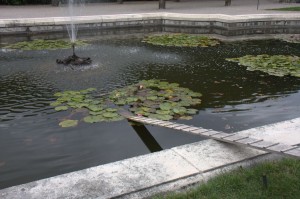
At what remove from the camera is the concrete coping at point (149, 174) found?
2838 millimetres

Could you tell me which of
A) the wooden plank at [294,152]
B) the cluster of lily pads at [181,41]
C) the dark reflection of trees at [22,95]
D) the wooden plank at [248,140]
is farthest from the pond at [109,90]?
the wooden plank at [294,152]

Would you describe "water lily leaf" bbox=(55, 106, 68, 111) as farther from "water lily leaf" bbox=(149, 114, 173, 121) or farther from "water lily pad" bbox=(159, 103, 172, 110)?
"water lily pad" bbox=(159, 103, 172, 110)

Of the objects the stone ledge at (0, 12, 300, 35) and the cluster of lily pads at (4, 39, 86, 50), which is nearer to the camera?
the cluster of lily pads at (4, 39, 86, 50)

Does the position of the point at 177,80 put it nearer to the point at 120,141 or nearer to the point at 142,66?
the point at 142,66

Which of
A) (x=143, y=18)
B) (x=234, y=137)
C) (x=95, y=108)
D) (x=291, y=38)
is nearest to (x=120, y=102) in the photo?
(x=95, y=108)

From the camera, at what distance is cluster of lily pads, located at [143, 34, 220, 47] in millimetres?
10205

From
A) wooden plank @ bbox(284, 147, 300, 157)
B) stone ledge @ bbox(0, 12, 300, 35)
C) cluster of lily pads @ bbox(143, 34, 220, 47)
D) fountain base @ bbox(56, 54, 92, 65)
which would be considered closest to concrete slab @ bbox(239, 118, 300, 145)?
wooden plank @ bbox(284, 147, 300, 157)

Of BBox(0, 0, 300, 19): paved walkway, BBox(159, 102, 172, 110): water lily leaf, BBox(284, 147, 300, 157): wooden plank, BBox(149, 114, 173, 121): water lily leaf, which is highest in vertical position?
BBox(0, 0, 300, 19): paved walkway

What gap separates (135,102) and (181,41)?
538 cm

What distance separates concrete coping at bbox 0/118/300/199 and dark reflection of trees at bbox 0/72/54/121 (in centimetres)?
256

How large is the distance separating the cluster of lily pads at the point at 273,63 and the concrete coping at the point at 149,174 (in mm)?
3881

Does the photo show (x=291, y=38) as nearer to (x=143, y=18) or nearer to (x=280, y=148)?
(x=143, y=18)

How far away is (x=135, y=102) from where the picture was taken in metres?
5.63

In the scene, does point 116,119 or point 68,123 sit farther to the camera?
point 116,119
